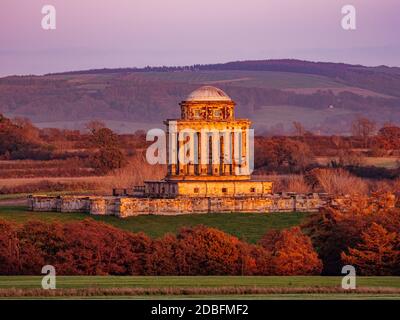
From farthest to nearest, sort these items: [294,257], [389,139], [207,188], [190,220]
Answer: [389,139], [207,188], [190,220], [294,257]

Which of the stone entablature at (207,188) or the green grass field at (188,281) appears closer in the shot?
the green grass field at (188,281)

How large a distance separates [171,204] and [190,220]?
227cm

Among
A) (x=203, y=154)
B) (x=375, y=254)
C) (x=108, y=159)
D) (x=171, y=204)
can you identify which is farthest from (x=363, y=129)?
(x=375, y=254)

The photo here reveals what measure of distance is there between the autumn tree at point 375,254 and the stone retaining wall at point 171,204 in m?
15.7

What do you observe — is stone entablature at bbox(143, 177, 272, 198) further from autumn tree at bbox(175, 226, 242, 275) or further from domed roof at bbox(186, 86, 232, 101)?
autumn tree at bbox(175, 226, 242, 275)

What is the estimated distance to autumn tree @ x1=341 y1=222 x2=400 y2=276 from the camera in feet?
189

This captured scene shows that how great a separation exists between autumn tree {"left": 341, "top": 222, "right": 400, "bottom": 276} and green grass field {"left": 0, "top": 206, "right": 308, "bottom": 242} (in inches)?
391

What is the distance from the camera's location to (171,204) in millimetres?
74875

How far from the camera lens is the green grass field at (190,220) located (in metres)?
70.1

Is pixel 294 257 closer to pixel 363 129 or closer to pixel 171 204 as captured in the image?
pixel 171 204

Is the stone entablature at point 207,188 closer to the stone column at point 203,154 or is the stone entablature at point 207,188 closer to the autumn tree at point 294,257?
the stone column at point 203,154

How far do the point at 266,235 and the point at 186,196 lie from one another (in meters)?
13.4

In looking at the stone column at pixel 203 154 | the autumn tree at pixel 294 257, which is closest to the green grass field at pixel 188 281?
the autumn tree at pixel 294 257
